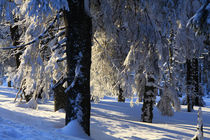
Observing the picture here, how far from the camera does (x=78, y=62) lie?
5.02 m

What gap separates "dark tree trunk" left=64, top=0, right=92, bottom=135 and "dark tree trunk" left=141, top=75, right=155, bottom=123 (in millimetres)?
4543

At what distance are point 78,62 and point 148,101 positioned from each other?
17.1 feet

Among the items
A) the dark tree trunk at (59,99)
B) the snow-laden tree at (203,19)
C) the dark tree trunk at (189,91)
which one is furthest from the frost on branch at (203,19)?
the dark tree trunk at (189,91)

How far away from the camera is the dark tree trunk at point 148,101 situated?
9030 mm

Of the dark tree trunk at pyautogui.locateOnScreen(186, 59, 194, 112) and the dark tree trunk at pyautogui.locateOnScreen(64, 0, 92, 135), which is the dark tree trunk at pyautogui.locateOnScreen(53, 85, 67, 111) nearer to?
the dark tree trunk at pyautogui.locateOnScreen(64, 0, 92, 135)

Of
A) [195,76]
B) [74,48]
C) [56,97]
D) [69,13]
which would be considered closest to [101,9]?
[69,13]

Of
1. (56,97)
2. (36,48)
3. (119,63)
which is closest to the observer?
(36,48)

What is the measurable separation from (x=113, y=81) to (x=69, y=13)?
428cm

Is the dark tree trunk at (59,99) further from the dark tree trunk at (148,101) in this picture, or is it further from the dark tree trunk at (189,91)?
the dark tree trunk at (189,91)

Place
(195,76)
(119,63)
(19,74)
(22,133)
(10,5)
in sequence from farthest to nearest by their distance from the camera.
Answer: (195,76) → (119,63) → (19,74) → (10,5) → (22,133)

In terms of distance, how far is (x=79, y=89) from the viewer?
16.4 ft

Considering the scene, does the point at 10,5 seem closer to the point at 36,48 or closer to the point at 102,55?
the point at 36,48

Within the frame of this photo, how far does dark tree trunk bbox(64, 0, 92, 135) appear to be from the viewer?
4969mm

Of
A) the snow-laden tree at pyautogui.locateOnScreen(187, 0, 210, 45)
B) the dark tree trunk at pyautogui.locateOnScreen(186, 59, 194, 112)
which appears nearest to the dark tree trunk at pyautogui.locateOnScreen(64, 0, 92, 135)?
the snow-laden tree at pyautogui.locateOnScreen(187, 0, 210, 45)
